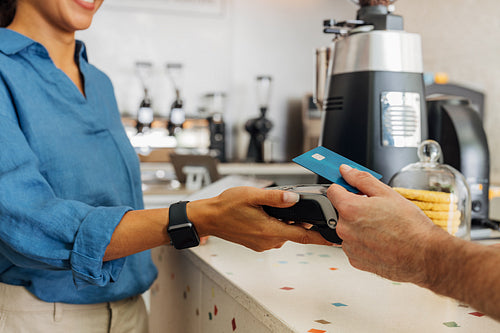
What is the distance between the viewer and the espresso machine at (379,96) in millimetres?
1086

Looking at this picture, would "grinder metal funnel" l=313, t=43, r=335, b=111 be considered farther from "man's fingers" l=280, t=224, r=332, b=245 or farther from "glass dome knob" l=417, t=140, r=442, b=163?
"man's fingers" l=280, t=224, r=332, b=245

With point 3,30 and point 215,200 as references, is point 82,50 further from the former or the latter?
point 215,200

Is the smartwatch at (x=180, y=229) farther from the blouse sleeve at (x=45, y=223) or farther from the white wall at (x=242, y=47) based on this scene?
the white wall at (x=242, y=47)

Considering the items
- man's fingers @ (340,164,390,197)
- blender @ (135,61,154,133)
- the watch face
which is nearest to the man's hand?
man's fingers @ (340,164,390,197)

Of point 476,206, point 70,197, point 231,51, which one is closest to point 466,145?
point 476,206

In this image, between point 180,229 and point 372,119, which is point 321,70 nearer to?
point 372,119

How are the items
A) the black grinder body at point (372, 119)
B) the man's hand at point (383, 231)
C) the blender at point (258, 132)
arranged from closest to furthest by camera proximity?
the man's hand at point (383, 231) < the black grinder body at point (372, 119) < the blender at point (258, 132)

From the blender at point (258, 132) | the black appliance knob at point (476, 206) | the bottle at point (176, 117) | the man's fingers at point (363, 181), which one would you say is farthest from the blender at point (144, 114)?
the man's fingers at point (363, 181)

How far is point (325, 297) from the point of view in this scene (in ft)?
2.35

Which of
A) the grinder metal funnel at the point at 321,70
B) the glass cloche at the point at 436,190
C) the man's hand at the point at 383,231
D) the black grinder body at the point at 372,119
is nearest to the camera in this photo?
the man's hand at the point at 383,231

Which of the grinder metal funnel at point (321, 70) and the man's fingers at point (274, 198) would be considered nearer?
the man's fingers at point (274, 198)

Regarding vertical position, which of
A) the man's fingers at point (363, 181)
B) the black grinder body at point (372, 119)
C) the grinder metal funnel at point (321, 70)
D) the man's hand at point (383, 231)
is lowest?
the man's hand at point (383, 231)

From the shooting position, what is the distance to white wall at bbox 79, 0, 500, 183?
12.8ft

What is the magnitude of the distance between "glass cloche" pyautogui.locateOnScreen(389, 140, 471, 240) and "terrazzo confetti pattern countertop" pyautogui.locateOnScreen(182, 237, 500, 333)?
0.58ft
